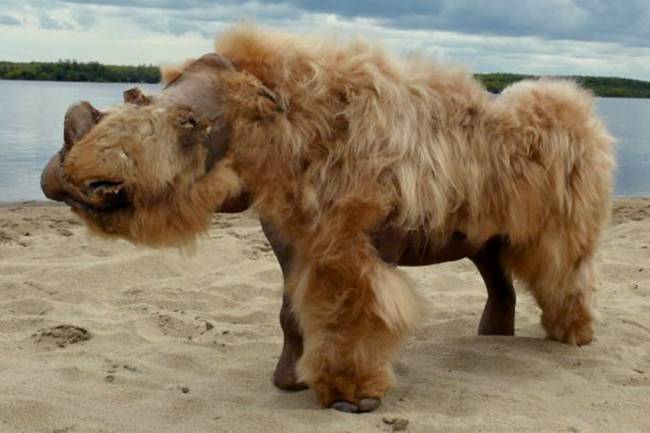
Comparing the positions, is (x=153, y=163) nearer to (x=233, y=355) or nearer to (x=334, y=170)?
(x=334, y=170)

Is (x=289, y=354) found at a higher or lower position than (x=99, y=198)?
lower

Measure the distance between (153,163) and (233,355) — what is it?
1673 mm

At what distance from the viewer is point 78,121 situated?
3.42m

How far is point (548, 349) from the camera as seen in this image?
4770mm

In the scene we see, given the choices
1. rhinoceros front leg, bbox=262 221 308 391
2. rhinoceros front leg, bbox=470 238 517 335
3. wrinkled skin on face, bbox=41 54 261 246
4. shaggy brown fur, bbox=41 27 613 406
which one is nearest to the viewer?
wrinkled skin on face, bbox=41 54 261 246

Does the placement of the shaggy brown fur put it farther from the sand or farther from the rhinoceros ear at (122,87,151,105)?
the sand

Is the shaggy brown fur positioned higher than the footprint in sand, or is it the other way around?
the shaggy brown fur

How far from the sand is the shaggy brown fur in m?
0.35

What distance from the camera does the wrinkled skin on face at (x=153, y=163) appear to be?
11.1ft

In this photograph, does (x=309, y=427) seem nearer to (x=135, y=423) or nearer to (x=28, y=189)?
(x=135, y=423)

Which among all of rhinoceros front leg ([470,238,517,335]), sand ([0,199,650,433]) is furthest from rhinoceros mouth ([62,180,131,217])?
rhinoceros front leg ([470,238,517,335])

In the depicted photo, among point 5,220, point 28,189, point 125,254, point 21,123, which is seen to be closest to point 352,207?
point 125,254

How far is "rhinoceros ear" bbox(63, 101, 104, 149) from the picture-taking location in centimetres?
341

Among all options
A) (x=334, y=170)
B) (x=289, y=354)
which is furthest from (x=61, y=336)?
(x=334, y=170)
